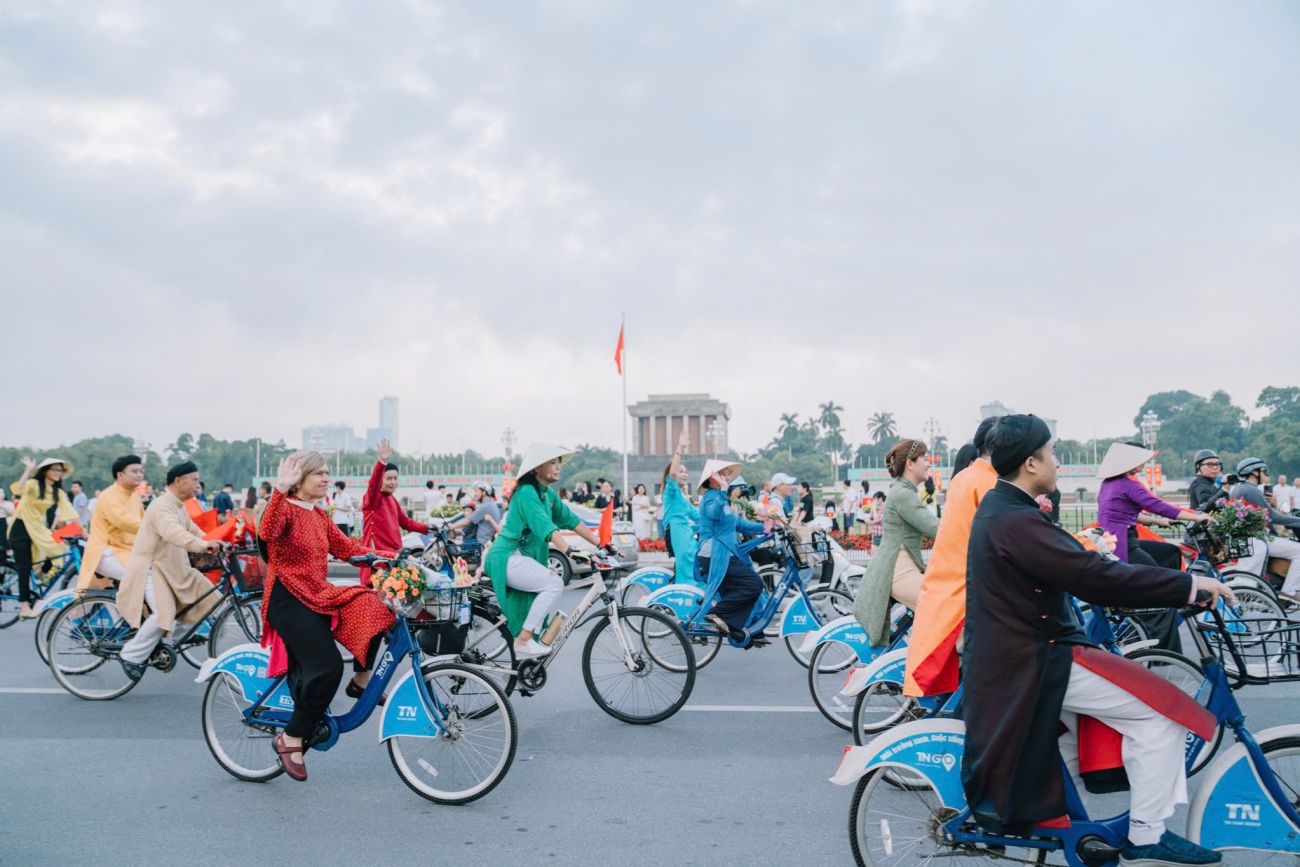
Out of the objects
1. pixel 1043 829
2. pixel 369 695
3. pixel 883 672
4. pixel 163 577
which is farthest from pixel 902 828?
pixel 163 577

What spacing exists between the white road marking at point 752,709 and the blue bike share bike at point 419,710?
6.50 feet

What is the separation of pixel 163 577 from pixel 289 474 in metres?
2.76

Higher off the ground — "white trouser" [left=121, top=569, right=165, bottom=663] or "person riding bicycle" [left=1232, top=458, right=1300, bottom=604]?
"person riding bicycle" [left=1232, top=458, right=1300, bottom=604]

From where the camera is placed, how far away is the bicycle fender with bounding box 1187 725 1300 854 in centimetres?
287

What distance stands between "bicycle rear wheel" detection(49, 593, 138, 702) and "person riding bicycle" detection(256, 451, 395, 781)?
2.97m

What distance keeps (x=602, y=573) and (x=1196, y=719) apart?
3618 mm

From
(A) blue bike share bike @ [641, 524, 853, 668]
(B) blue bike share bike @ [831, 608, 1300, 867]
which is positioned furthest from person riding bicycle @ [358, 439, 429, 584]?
(B) blue bike share bike @ [831, 608, 1300, 867]

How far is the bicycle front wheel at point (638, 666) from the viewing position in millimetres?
5758

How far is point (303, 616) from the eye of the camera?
450 cm

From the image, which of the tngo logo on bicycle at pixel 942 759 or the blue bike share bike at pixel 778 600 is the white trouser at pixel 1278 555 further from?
the tngo logo on bicycle at pixel 942 759

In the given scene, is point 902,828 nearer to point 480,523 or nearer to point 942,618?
point 942,618

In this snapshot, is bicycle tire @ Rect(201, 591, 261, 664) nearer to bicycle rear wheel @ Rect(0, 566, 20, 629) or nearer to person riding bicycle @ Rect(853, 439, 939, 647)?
person riding bicycle @ Rect(853, 439, 939, 647)

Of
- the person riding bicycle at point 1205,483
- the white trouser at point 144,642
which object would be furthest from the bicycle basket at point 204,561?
the person riding bicycle at point 1205,483

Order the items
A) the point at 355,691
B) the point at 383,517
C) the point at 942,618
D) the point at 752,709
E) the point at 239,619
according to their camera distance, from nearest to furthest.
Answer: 1. the point at 942,618
2. the point at 355,691
3. the point at 752,709
4. the point at 239,619
5. the point at 383,517
